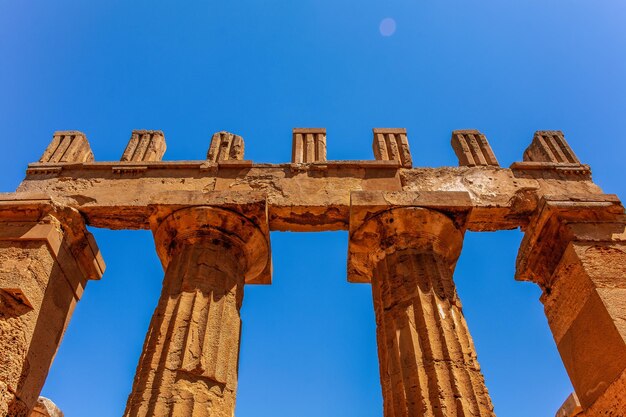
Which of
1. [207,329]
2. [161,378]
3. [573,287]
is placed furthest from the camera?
[573,287]

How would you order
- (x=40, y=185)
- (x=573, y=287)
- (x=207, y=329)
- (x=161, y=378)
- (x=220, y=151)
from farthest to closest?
(x=220, y=151) < (x=40, y=185) < (x=573, y=287) < (x=207, y=329) < (x=161, y=378)

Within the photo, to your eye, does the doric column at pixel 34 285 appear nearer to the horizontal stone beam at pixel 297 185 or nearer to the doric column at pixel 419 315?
the horizontal stone beam at pixel 297 185

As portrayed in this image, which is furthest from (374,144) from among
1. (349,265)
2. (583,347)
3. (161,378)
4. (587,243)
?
(161,378)

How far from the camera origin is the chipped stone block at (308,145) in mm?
8594

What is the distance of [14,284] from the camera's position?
6277 mm

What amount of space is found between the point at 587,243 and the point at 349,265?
3401mm

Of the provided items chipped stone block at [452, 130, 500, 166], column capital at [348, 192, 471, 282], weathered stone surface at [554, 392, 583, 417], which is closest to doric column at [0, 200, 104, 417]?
column capital at [348, 192, 471, 282]

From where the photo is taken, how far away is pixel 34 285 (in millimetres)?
6523

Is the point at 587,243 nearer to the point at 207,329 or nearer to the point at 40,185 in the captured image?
the point at 207,329

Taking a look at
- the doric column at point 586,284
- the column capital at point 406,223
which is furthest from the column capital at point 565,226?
the column capital at point 406,223

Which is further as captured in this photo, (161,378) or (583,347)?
(583,347)

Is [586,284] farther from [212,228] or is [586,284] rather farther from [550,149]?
[212,228]

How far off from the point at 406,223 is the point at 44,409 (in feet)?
26.4

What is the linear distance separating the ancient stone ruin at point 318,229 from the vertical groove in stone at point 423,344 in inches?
0.7
